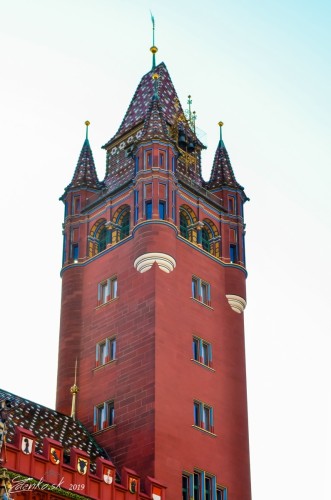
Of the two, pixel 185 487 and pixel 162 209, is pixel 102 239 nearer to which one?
pixel 162 209

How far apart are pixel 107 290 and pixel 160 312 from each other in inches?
212

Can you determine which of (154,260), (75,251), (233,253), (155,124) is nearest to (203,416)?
(154,260)

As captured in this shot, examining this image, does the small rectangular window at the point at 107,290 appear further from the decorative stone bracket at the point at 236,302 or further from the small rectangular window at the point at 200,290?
the decorative stone bracket at the point at 236,302

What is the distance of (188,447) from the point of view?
5431cm

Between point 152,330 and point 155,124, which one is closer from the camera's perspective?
point 152,330

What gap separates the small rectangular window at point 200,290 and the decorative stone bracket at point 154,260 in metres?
2.34

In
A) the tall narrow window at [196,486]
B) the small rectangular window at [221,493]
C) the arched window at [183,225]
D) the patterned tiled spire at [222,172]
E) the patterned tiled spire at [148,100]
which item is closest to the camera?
the tall narrow window at [196,486]

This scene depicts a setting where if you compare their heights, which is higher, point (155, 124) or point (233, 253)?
point (155, 124)

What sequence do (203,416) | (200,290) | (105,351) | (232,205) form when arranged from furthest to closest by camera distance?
(232,205), (200,290), (105,351), (203,416)

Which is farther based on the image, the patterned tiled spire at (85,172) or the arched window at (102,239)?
the patterned tiled spire at (85,172)

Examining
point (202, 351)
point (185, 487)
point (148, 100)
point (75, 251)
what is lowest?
point (185, 487)

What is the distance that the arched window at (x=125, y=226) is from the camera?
63.3 m

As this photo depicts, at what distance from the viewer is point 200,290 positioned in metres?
61.0

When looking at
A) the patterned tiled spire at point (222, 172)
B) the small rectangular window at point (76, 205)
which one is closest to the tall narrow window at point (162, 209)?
the small rectangular window at point (76, 205)
